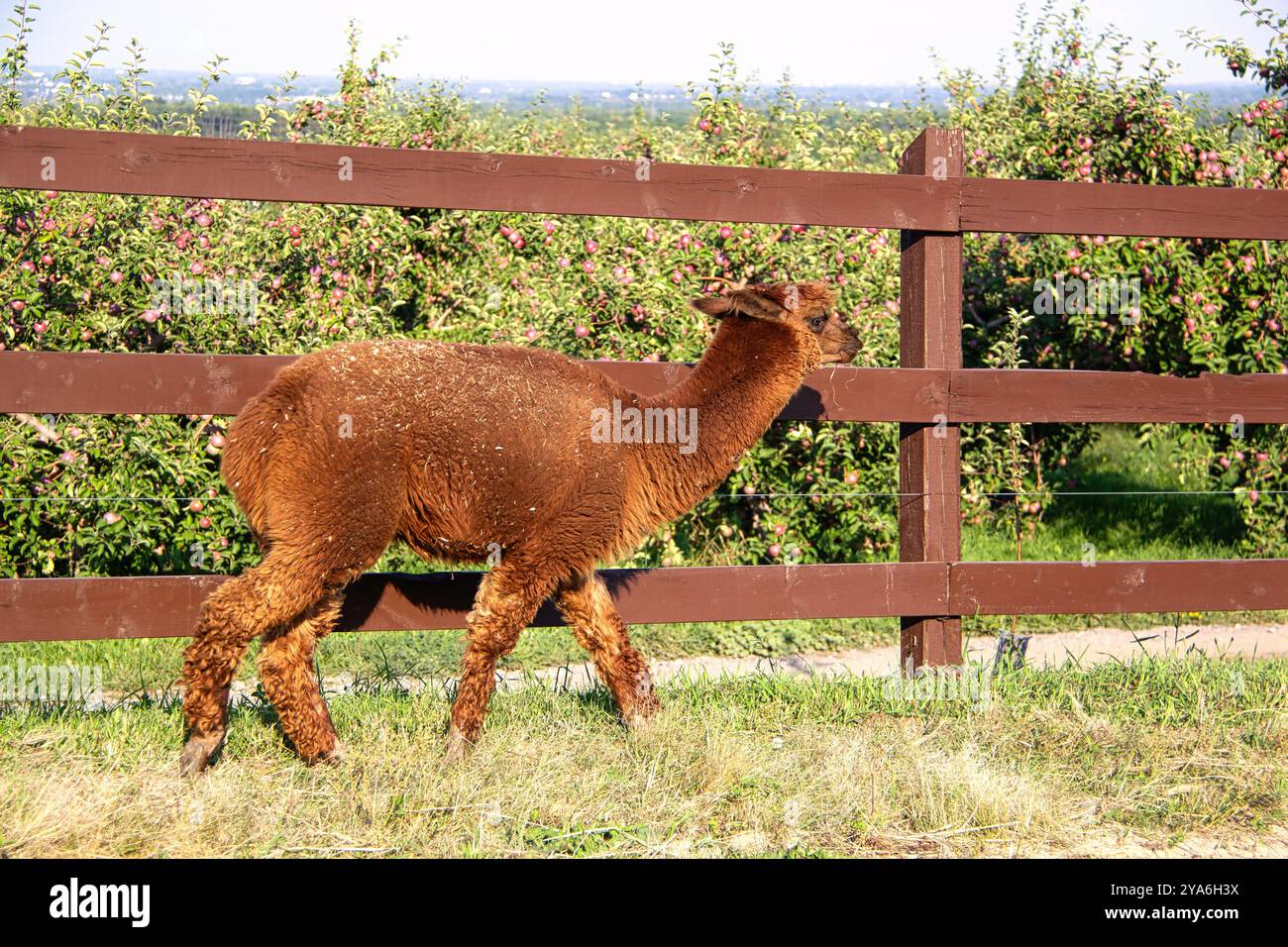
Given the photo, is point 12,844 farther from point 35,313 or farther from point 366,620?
point 35,313

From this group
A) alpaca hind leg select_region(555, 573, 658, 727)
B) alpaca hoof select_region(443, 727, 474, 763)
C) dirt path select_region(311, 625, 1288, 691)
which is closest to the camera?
alpaca hoof select_region(443, 727, 474, 763)

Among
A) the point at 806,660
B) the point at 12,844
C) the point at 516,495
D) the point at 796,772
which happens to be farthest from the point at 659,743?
the point at 806,660

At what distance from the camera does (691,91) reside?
8.44m

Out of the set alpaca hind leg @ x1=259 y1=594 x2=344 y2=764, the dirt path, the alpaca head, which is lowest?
the dirt path

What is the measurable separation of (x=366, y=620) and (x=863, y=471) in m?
3.64

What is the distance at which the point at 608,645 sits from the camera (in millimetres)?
4629

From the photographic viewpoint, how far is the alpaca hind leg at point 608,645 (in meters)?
4.58

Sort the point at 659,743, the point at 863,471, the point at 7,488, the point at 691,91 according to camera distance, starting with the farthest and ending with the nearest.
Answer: the point at 691,91 → the point at 863,471 → the point at 7,488 → the point at 659,743

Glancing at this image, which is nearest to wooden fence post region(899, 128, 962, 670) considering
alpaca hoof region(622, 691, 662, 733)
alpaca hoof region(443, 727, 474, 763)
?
alpaca hoof region(622, 691, 662, 733)

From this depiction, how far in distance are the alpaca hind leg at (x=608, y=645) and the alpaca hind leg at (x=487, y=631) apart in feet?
0.92

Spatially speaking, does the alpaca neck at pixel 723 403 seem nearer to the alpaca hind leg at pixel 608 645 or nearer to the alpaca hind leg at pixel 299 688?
the alpaca hind leg at pixel 608 645

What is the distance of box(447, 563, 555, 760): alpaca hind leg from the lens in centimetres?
432

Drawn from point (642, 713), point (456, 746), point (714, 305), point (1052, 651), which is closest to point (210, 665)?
point (456, 746)

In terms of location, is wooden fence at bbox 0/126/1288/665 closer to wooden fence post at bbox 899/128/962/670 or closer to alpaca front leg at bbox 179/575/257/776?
wooden fence post at bbox 899/128/962/670
